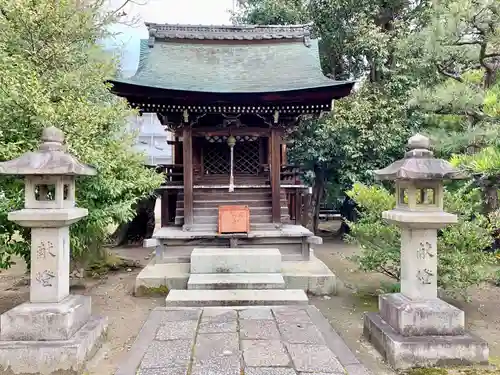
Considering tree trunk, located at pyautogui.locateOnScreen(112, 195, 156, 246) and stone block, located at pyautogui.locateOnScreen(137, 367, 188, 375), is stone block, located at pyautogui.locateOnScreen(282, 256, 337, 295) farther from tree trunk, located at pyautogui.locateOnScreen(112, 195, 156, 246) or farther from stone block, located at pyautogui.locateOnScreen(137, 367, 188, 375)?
tree trunk, located at pyautogui.locateOnScreen(112, 195, 156, 246)

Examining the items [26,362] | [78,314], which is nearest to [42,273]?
[78,314]

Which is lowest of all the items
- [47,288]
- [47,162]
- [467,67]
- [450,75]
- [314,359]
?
[314,359]

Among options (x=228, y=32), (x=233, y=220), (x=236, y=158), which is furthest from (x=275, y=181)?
(x=228, y=32)

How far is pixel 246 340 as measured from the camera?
12.9 ft

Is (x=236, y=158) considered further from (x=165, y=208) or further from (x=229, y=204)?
(x=165, y=208)

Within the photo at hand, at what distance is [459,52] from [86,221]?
23.5ft

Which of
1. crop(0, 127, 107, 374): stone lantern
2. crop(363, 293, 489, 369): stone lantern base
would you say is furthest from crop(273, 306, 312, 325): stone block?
crop(0, 127, 107, 374): stone lantern

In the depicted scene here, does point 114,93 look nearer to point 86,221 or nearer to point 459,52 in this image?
point 86,221

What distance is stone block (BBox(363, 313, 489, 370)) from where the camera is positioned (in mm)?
3525

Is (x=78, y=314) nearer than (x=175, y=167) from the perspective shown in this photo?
Yes

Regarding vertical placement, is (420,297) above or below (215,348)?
above

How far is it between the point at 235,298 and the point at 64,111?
318 cm

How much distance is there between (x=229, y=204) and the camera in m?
8.13

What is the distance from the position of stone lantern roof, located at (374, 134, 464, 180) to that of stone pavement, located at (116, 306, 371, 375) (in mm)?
1850
